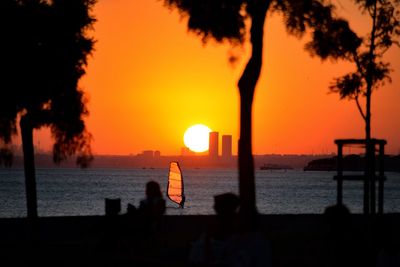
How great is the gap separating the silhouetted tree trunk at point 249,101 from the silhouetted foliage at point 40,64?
567 centimetres

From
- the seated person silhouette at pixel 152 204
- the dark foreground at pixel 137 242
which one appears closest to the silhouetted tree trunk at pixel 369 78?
the dark foreground at pixel 137 242

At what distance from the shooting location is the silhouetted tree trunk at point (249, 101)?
16938mm

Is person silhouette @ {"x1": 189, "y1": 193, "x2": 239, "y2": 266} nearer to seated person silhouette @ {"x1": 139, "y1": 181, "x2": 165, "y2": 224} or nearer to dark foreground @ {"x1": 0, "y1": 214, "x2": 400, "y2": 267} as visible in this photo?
dark foreground @ {"x1": 0, "y1": 214, "x2": 400, "y2": 267}

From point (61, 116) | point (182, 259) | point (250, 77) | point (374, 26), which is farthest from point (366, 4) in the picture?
point (182, 259)

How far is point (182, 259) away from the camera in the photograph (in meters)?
16.1

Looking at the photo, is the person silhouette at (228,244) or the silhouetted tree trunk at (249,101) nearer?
the person silhouette at (228,244)

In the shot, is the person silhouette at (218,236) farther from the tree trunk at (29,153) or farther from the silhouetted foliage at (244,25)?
the tree trunk at (29,153)

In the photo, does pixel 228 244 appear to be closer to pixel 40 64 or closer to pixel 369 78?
pixel 40 64

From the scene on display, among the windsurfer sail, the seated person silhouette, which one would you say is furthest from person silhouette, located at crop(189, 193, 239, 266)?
the windsurfer sail

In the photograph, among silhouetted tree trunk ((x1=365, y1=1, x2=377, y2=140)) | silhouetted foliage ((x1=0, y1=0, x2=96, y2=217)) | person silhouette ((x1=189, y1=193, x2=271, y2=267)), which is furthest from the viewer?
silhouetted tree trunk ((x1=365, y1=1, x2=377, y2=140))

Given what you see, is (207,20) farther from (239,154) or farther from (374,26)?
(374,26)

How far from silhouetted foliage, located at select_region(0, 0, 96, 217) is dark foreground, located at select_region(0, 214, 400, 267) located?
201 cm

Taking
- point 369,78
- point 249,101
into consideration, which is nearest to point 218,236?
point 249,101

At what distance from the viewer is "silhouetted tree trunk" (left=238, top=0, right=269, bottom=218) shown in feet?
55.6
